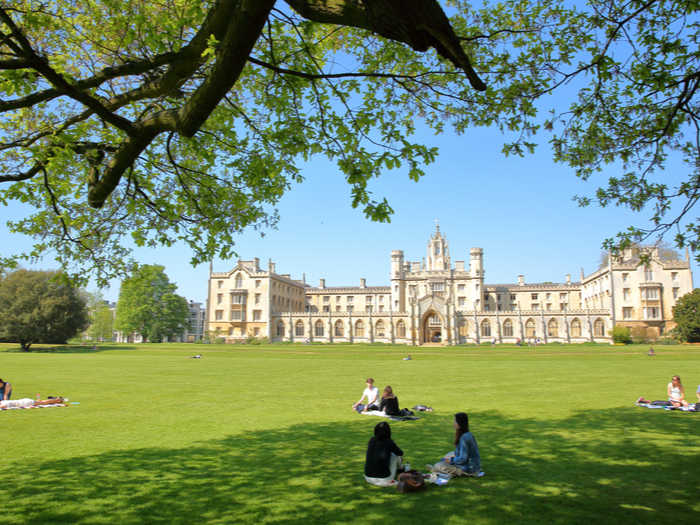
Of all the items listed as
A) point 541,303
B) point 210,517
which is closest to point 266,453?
point 210,517

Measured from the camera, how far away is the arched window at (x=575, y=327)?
76.4 metres

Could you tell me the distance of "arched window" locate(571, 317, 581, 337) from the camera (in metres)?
76.4

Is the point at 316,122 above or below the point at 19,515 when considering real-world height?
above

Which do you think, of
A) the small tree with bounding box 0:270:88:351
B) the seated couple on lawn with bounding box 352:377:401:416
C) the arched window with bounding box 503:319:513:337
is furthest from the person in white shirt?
the arched window with bounding box 503:319:513:337

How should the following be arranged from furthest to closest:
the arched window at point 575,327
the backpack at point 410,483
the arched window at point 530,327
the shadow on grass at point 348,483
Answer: the arched window at point 530,327, the arched window at point 575,327, the backpack at point 410,483, the shadow on grass at point 348,483

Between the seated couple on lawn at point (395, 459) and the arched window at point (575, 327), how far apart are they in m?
78.1

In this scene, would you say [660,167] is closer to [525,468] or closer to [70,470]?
[525,468]

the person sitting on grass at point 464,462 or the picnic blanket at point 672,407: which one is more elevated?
the person sitting on grass at point 464,462

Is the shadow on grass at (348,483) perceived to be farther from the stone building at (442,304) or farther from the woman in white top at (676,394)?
the stone building at (442,304)

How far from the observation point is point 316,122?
7.96 metres

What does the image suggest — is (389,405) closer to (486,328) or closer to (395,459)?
(395,459)

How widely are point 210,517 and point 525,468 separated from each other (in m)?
4.98

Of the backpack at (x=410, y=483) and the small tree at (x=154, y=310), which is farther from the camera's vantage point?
the small tree at (x=154, y=310)

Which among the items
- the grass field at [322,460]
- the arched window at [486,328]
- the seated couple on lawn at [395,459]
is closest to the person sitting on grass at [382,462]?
the seated couple on lawn at [395,459]
